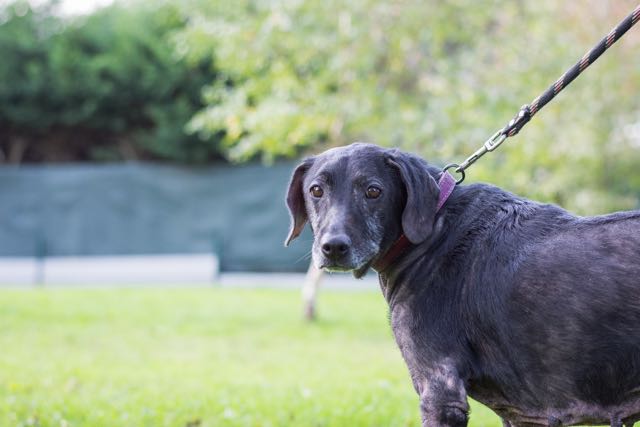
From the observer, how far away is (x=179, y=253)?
20.1m

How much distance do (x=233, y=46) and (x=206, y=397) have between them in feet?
22.9

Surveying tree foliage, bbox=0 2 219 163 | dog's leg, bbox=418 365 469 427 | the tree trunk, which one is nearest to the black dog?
dog's leg, bbox=418 365 469 427

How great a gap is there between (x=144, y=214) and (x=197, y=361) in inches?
423

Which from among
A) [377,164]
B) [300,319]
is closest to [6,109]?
[300,319]

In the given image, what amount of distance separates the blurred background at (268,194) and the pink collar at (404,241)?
66 cm

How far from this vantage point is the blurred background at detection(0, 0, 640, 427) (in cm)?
785

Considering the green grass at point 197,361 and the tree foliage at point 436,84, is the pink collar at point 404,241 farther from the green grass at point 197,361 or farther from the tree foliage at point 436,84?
the tree foliage at point 436,84

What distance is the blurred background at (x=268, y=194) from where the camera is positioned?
25.7 ft

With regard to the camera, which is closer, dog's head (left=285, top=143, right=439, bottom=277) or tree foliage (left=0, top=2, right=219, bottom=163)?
dog's head (left=285, top=143, right=439, bottom=277)

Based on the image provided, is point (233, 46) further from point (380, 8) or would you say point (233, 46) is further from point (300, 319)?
point (300, 319)

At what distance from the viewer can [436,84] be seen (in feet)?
39.8

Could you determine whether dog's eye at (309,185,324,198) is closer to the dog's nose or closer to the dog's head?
the dog's head

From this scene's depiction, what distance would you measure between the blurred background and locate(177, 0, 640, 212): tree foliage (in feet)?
Answer: 0.11

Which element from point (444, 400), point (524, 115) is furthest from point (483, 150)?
point (444, 400)
